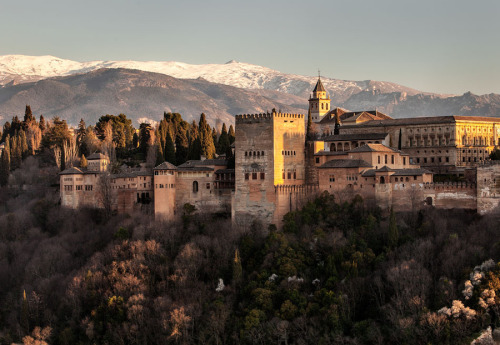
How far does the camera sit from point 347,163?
140ft

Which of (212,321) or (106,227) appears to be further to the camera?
(106,227)

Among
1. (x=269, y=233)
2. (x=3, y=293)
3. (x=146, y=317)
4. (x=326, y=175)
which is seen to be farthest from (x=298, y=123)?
(x=3, y=293)

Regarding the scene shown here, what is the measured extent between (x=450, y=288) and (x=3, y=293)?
97.6ft

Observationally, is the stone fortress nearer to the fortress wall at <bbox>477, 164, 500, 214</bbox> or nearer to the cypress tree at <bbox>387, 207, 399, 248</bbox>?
the fortress wall at <bbox>477, 164, 500, 214</bbox>

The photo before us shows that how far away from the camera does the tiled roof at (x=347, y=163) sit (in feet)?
139

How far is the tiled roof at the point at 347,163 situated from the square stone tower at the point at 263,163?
224 cm

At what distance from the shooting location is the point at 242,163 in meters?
44.1

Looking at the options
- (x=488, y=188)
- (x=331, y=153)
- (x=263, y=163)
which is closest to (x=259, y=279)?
(x=263, y=163)

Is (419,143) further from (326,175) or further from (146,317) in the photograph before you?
(146,317)

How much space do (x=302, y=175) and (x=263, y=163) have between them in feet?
9.61

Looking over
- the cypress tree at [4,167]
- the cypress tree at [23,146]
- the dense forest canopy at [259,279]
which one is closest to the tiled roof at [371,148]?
the dense forest canopy at [259,279]

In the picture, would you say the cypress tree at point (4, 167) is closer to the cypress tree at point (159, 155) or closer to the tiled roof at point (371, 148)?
the cypress tree at point (159, 155)

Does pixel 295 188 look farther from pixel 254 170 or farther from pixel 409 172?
pixel 409 172

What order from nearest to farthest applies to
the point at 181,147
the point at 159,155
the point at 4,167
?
1. the point at 159,155
2. the point at 181,147
3. the point at 4,167
